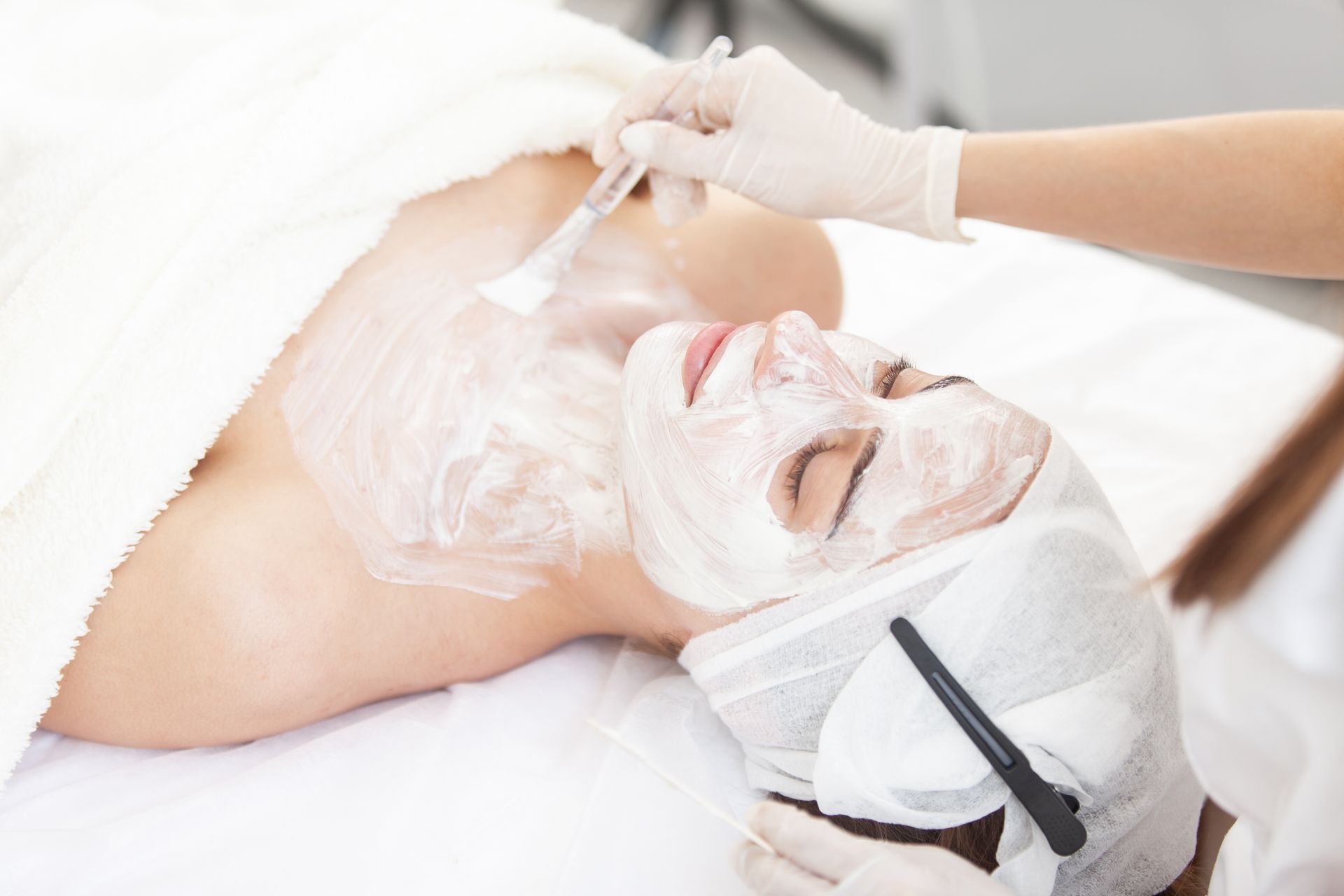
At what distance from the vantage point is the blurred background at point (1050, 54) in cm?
228

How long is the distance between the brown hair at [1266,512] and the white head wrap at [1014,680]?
0.72 ft

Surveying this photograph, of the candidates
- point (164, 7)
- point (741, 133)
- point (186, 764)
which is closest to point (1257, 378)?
point (741, 133)

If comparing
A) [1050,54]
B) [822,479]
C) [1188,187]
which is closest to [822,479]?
[822,479]

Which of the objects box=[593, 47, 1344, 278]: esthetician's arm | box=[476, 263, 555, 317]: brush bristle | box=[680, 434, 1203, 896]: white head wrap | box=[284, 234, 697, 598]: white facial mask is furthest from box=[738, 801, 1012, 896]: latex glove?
box=[593, 47, 1344, 278]: esthetician's arm

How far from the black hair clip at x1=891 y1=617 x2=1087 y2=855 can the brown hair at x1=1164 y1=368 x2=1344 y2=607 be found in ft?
0.85

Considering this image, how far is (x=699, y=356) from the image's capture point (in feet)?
3.28

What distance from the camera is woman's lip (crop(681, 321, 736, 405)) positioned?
0.99 m

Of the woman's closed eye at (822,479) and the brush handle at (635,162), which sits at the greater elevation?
the brush handle at (635,162)

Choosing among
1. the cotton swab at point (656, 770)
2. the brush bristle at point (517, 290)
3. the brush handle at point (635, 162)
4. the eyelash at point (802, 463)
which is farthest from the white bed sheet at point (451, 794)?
the brush handle at point (635, 162)

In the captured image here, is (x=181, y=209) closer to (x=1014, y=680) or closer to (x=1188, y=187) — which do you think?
(x=1014, y=680)

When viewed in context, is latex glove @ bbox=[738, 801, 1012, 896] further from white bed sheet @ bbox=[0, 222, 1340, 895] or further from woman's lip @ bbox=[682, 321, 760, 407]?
woman's lip @ bbox=[682, 321, 760, 407]

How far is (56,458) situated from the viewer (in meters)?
0.97

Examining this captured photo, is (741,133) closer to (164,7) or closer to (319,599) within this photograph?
(319,599)

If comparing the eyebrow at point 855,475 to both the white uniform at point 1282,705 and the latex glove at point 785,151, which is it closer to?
the white uniform at point 1282,705
